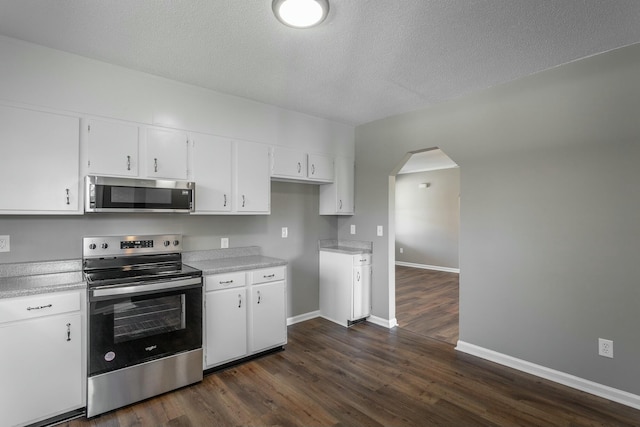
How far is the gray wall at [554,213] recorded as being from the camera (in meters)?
2.41

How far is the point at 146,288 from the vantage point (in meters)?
2.41

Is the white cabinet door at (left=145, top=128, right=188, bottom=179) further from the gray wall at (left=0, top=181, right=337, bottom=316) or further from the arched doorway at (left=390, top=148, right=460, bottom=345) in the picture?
the arched doorway at (left=390, top=148, right=460, bottom=345)

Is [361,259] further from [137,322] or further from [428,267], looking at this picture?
[428,267]

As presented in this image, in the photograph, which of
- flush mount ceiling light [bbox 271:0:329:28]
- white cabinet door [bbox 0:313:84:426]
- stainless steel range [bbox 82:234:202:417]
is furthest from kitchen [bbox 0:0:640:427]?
flush mount ceiling light [bbox 271:0:329:28]

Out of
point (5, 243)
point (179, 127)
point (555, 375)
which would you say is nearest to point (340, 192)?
point (179, 127)

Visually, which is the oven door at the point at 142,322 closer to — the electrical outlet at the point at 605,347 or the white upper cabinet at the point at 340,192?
the white upper cabinet at the point at 340,192

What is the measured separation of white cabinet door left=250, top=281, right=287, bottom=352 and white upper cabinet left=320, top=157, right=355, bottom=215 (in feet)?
4.40

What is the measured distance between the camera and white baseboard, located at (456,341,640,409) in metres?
2.39

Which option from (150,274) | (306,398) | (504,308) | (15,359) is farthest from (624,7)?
(15,359)

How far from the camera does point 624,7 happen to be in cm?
190

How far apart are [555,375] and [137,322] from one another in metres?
3.38

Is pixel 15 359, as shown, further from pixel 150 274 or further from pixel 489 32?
pixel 489 32

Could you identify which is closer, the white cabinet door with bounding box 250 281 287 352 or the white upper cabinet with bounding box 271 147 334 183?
the white cabinet door with bounding box 250 281 287 352

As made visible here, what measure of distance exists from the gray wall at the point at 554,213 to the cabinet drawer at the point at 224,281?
223 cm
